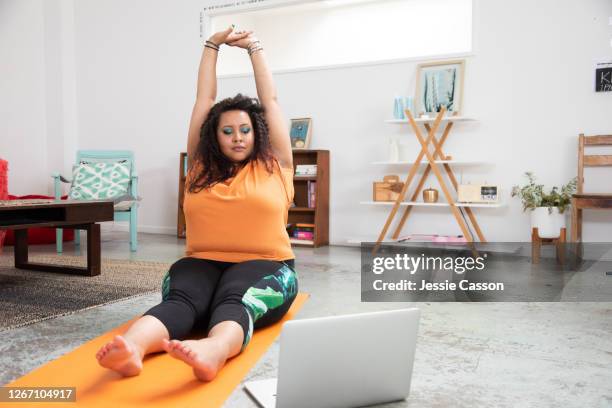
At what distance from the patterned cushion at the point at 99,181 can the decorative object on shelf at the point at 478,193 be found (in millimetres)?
2757

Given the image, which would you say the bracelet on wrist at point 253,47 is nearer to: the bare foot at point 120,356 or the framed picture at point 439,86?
the bare foot at point 120,356

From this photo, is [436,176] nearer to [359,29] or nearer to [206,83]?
[359,29]

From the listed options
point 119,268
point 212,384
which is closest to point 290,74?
point 119,268

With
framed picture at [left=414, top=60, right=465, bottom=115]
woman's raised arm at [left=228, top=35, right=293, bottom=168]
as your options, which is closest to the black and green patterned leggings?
woman's raised arm at [left=228, top=35, right=293, bottom=168]

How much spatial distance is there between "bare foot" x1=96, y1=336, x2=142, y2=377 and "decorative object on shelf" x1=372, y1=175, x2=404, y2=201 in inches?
123

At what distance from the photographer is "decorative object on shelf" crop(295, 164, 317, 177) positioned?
450 centimetres

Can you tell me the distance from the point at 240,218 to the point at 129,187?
2.95 metres

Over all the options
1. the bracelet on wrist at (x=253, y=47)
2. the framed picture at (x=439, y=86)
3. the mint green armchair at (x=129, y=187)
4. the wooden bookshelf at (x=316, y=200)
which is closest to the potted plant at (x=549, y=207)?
the framed picture at (x=439, y=86)

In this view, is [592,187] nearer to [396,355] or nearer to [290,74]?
[290,74]

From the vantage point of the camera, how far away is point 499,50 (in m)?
3.99

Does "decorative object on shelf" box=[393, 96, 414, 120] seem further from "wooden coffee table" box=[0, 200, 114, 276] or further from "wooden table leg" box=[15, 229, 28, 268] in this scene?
"wooden table leg" box=[15, 229, 28, 268]

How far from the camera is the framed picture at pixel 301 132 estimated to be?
4569mm

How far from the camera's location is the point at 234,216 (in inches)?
66.8

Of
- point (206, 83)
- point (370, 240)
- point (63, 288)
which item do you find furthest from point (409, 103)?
point (63, 288)
